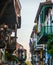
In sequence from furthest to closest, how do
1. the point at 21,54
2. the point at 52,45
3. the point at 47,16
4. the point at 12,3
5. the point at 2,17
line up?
1. the point at 21,54
2. the point at 47,16
3. the point at 52,45
4. the point at 2,17
5. the point at 12,3

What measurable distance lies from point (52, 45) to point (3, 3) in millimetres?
23271

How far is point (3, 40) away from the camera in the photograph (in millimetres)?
10070

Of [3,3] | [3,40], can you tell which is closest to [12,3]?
[3,3]

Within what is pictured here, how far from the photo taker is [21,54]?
301 ft

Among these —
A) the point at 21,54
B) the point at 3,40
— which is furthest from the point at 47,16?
the point at 21,54

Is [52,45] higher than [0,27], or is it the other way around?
[0,27]

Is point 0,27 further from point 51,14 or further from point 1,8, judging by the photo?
point 51,14

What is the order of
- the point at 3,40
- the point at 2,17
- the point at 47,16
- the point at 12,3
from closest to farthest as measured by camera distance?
the point at 12,3
the point at 2,17
the point at 3,40
the point at 47,16

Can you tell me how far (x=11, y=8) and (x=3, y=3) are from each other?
1.16 ft

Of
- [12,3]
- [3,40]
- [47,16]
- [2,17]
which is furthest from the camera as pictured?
[47,16]

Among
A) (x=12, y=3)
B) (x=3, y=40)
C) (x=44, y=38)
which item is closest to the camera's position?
(x=12, y=3)

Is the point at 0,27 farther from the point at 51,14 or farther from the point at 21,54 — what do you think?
the point at 21,54

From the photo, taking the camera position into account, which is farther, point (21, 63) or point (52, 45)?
point (21, 63)

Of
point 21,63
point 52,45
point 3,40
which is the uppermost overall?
point 3,40
